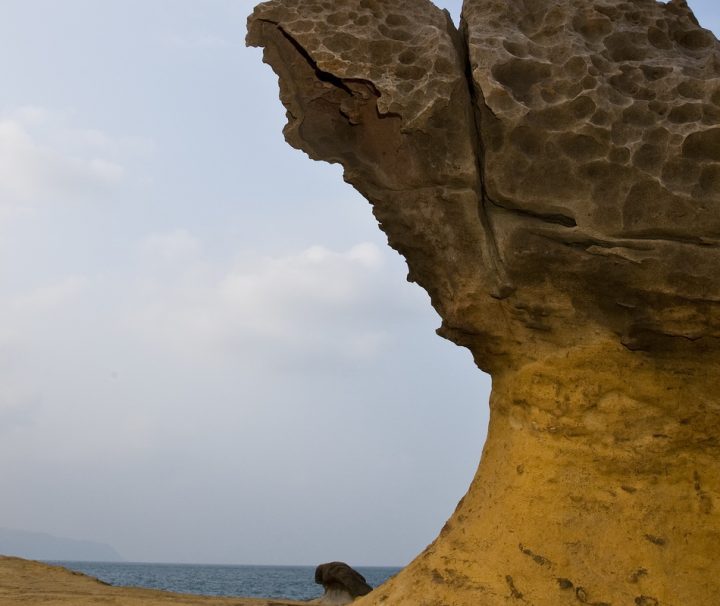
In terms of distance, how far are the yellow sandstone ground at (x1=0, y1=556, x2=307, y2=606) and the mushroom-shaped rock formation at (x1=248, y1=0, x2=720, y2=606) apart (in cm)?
250

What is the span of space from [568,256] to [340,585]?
7.96 meters

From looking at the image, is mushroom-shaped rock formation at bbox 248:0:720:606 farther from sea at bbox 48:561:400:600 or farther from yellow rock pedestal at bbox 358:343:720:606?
sea at bbox 48:561:400:600

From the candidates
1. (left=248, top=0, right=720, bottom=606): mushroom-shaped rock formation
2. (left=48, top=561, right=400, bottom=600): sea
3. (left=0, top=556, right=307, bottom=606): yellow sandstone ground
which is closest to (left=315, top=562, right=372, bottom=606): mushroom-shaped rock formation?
(left=48, top=561, right=400, bottom=600): sea

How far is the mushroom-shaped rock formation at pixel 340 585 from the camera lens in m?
10.6

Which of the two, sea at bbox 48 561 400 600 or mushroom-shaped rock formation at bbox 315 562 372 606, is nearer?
mushroom-shaped rock formation at bbox 315 562 372 606

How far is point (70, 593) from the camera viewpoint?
256 inches

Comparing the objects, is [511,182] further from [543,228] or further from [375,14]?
[375,14]

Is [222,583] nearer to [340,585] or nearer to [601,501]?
[340,585]

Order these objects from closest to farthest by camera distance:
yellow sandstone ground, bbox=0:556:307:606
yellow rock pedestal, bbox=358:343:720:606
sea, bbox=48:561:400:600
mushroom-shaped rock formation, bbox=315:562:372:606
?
yellow rock pedestal, bbox=358:343:720:606 < yellow sandstone ground, bbox=0:556:307:606 < mushroom-shaped rock formation, bbox=315:562:372:606 < sea, bbox=48:561:400:600

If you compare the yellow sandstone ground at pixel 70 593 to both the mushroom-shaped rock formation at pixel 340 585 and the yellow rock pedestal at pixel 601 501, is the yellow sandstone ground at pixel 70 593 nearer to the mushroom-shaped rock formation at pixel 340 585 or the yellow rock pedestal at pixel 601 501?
the yellow rock pedestal at pixel 601 501

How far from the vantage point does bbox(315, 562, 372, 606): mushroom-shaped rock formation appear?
1060 centimetres

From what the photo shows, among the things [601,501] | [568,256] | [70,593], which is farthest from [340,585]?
[568,256]

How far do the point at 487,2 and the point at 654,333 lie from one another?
2.16 metres

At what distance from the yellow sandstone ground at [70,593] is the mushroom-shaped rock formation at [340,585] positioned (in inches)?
138
